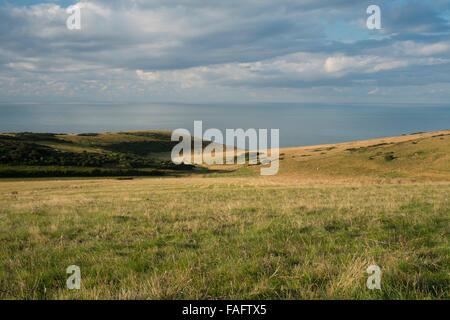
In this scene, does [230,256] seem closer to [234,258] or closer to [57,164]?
[234,258]

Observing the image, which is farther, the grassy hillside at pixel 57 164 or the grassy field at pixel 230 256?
the grassy hillside at pixel 57 164

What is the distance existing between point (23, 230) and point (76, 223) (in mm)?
1477

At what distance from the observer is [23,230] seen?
8492 mm

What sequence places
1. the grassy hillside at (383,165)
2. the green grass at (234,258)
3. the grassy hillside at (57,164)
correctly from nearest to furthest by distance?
the green grass at (234,258) < the grassy hillside at (383,165) < the grassy hillside at (57,164)

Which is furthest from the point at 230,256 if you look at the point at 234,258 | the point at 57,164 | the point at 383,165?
the point at 57,164

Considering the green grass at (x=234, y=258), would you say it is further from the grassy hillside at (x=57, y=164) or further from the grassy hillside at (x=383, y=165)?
the grassy hillside at (x=57, y=164)

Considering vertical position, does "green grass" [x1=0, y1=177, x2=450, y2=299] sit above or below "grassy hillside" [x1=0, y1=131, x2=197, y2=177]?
above

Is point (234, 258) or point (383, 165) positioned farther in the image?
point (383, 165)

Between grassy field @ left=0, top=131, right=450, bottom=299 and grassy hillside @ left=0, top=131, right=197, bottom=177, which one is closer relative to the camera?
grassy field @ left=0, top=131, right=450, bottom=299

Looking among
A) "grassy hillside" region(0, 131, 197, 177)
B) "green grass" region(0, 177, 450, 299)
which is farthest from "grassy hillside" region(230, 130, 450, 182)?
"green grass" region(0, 177, 450, 299)

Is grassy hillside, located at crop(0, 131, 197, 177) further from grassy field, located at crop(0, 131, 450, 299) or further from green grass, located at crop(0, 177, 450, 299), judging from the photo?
green grass, located at crop(0, 177, 450, 299)

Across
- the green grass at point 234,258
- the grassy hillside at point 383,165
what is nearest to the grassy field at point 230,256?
the green grass at point 234,258

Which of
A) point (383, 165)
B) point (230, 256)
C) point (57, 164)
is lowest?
point (383, 165)

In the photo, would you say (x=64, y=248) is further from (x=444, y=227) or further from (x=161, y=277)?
(x=444, y=227)
